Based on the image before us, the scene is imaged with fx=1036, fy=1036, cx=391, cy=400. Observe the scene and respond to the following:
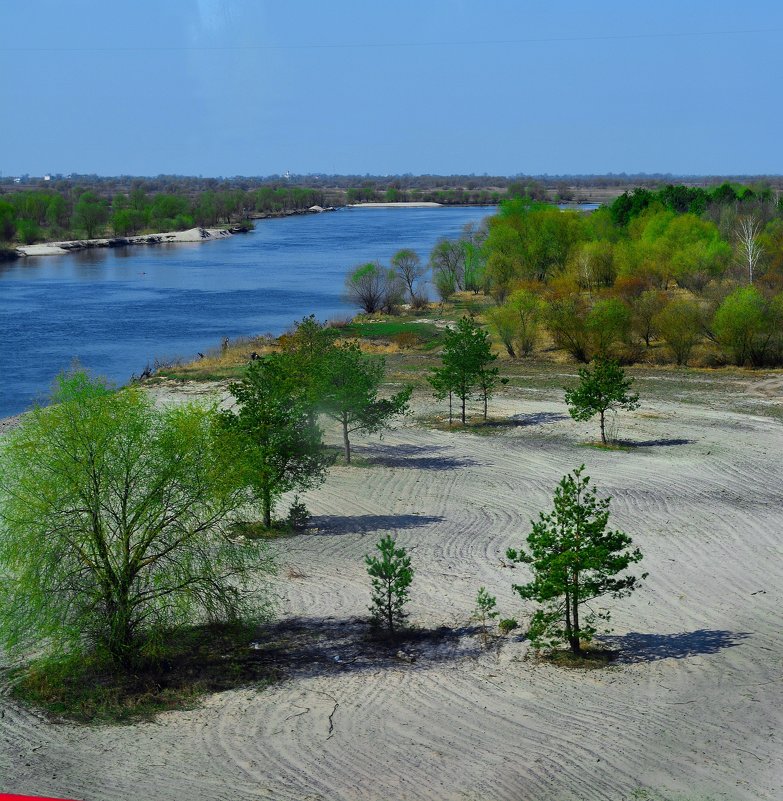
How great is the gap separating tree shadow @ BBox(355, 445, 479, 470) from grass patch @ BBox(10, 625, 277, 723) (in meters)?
10.8

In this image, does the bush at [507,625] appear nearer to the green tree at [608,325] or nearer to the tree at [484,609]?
the tree at [484,609]

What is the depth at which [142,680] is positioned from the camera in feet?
42.2

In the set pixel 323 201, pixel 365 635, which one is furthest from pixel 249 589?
pixel 323 201

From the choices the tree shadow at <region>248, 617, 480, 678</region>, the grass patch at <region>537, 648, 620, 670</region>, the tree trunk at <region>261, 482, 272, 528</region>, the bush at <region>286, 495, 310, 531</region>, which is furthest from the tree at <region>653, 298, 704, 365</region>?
the grass patch at <region>537, 648, 620, 670</region>

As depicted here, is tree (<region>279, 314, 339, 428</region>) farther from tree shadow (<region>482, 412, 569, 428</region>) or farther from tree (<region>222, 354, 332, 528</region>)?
tree shadow (<region>482, 412, 569, 428</region>)

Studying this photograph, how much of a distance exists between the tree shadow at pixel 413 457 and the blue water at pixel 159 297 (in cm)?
1543

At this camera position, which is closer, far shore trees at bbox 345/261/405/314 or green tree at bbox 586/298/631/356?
green tree at bbox 586/298/631/356

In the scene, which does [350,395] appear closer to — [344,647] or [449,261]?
[344,647]

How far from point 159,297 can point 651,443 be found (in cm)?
4572

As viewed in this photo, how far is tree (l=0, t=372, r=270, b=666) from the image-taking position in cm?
1238

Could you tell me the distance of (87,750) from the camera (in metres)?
11.1

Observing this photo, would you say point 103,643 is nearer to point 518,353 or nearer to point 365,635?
point 365,635

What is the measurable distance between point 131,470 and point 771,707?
818 centimetres

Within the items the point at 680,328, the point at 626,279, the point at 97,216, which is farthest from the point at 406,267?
the point at 97,216
